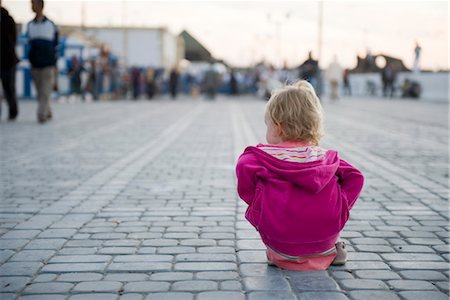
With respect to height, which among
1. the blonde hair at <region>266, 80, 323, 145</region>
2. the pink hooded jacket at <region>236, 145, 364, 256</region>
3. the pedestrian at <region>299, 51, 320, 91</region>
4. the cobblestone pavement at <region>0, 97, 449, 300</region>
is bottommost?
the cobblestone pavement at <region>0, 97, 449, 300</region>

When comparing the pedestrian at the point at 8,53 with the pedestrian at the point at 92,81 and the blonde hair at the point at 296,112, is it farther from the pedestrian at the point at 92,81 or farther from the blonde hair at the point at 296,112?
the pedestrian at the point at 92,81

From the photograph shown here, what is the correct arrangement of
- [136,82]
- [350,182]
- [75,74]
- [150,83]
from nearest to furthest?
[350,182] → [75,74] → [136,82] → [150,83]

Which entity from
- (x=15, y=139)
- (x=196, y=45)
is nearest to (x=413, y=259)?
(x=15, y=139)

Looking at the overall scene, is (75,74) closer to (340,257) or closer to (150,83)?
(150,83)

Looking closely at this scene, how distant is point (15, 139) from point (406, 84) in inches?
1192

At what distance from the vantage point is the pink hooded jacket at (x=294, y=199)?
339 cm

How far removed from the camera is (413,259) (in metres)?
3.69

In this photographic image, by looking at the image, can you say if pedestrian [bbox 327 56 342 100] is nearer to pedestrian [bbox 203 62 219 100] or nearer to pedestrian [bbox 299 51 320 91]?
pedestrian [bbox 299 51 320 91]

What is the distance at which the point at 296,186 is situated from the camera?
343 cm

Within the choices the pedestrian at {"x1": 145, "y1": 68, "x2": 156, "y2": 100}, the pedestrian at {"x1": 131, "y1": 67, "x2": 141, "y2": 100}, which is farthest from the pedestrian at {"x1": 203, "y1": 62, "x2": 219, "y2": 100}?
the pedestrian at {"x1": 131, "y1": 67, "x2": 141, "y2": 100}

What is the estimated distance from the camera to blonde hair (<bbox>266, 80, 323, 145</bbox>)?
343cm

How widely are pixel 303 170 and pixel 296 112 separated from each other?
33 centimetres

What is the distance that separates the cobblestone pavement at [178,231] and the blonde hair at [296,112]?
0.78m

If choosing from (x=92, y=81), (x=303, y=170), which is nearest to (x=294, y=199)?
(x=303, y=170)
